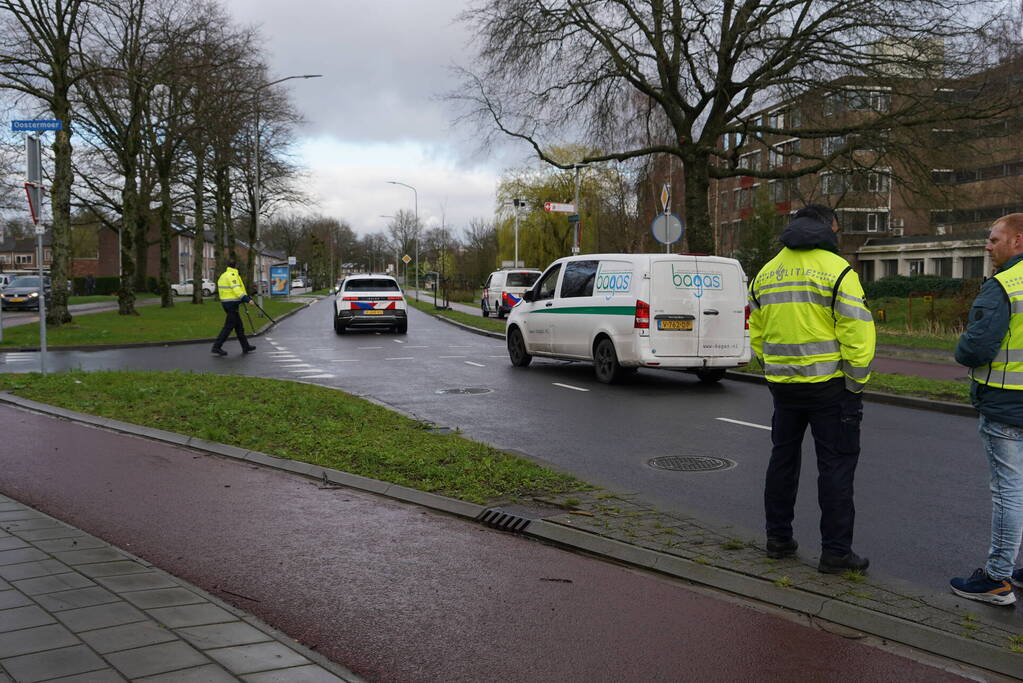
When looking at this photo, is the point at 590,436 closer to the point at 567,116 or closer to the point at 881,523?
the point at 881,523

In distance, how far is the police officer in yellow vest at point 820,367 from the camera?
461cm

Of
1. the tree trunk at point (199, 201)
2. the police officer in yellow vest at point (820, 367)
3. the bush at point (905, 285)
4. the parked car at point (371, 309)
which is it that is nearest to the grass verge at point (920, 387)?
the police officer in yellow vest at point (820, 367)

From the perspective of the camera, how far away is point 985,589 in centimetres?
426

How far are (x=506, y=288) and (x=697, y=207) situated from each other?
1509 cm

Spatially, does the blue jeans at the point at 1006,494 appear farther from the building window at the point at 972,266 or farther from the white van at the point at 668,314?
the building window at the point at 972,266

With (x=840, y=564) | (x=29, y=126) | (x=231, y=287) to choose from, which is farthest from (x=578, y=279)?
(x=840, y=564)

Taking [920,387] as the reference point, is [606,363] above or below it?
above

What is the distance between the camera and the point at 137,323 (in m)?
27.4

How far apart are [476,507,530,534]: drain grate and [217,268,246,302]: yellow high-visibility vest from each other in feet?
44.6

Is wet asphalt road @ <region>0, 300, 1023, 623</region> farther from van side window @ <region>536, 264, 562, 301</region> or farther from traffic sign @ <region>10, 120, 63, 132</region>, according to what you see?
traffic sign @ <region>10, 120, 63, 132</region>

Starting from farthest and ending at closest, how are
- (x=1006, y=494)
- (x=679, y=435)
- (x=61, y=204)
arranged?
1. (x=61, y=204)
2. (x=679, y=435)
3. (x=1006, y=494)

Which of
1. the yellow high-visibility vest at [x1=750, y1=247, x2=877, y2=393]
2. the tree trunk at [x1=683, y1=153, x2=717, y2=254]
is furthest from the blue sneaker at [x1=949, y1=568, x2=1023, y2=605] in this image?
the tree trunk at [x1=683, y1=153, x2=717, y2=254]

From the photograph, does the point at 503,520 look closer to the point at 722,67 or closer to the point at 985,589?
the point at 985,589

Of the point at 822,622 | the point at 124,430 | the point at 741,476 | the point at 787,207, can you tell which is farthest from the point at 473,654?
the point at 787,207
